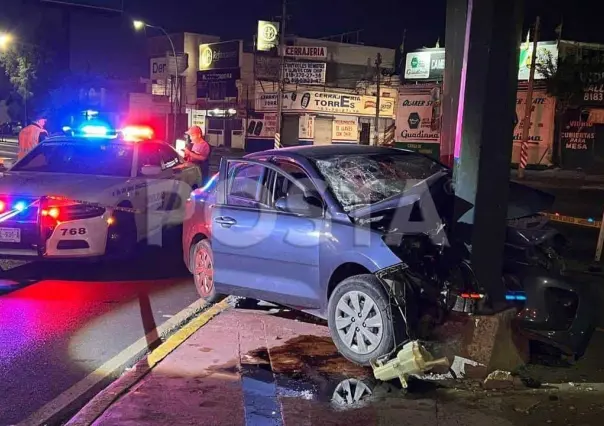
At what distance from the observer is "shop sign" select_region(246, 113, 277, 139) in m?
45.9

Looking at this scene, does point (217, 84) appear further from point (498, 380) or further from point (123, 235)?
point (498, 380)

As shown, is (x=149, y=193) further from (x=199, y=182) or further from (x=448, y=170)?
(x=448, y=170)

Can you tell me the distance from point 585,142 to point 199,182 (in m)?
25.5

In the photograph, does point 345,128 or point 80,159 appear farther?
point 345,128

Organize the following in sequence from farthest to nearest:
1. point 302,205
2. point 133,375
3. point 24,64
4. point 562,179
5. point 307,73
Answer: point 24,64, point 307,73, point 562,179, point 302,205, point 133,375

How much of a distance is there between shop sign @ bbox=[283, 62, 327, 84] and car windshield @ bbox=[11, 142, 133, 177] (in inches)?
1473

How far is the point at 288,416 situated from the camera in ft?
13.7

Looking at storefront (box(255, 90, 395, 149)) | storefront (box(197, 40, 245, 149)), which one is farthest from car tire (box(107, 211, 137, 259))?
storefront (box(197, 40, 245, 149))

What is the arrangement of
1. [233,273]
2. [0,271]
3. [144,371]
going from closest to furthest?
[144,371]
[233,273]
[0,271]

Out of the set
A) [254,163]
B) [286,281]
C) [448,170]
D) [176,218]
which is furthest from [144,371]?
[176,218]

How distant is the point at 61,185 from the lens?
8.03m

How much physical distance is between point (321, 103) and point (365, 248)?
1572 inches

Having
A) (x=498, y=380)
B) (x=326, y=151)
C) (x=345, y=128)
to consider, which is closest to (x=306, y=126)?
(x=345, y=128)

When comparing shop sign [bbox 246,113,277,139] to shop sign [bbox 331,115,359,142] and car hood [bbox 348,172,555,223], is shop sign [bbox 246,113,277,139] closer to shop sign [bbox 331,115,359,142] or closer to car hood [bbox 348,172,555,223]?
shop sign [bbox 331,115,359,142]
